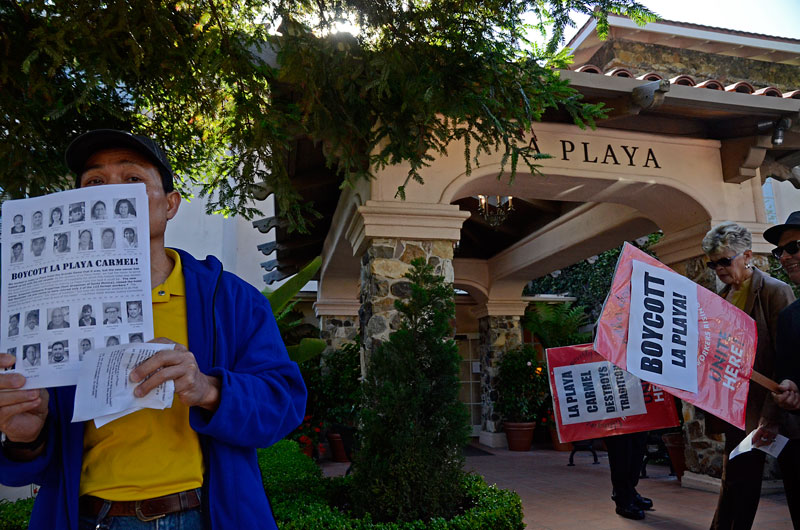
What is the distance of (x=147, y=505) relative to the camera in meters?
1.26

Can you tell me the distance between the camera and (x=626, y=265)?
2.69 metres

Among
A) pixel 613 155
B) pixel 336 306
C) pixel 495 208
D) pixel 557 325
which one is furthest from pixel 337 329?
pixel 613 155

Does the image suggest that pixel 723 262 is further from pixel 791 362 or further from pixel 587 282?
pixel 587 282

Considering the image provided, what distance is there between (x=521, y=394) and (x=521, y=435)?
73 centimetres

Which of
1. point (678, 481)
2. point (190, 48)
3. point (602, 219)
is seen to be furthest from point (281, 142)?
point (678, 481)

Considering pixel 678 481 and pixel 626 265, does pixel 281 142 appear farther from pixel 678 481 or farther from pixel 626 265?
pixel 678 481

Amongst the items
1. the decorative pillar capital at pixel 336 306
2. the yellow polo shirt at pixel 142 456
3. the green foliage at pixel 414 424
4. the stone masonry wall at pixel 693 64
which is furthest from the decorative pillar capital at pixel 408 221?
the stone masonry wall at pixel 693 64

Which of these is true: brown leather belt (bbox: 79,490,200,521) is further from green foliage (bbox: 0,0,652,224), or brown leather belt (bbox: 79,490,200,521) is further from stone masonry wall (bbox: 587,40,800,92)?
stone masonry wall (bbox: 587,40,800,92)

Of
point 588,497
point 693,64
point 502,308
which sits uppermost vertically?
point 693,64

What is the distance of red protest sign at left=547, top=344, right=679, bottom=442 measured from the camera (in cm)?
452

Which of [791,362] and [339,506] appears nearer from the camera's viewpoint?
[791,362]

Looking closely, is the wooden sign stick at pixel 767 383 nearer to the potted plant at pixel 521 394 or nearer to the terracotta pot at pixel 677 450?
the terracotta pot at pixel 677 450

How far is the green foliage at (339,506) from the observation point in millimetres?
3465

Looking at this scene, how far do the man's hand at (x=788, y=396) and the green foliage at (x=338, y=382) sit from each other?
5964mm
